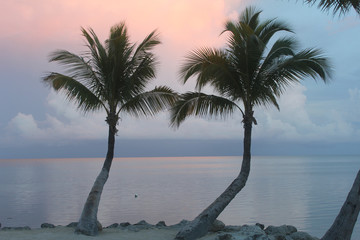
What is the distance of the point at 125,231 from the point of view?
44.1 feet

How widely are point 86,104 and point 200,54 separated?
465 centimetres

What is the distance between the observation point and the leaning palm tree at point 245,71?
12141 mm

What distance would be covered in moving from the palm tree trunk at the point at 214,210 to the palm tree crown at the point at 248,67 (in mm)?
998

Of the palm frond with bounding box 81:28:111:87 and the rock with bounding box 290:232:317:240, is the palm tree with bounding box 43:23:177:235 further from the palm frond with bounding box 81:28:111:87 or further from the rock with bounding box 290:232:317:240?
the rock with bounding box 290:232:317:240

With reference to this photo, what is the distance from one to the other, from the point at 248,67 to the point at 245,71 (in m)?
→ 0.16

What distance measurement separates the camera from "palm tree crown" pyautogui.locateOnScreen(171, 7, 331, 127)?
1227 cm

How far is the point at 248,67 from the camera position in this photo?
1268 centimetres

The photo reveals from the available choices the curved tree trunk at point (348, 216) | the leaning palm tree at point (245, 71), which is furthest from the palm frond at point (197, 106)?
the curved tree trunk at point (348, 216)

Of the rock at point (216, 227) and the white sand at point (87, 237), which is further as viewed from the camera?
the rock at point (216, 227)

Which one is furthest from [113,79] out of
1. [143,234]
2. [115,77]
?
[143,234]

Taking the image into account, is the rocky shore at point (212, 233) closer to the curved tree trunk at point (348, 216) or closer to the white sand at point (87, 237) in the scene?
the white sand at point (87, 237)

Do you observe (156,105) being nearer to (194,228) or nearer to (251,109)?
(251,109)

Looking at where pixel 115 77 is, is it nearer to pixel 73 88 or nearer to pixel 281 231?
pixel 73 88

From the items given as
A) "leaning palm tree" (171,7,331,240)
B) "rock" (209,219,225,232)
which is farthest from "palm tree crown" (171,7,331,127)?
"rock" (209,219,225,232)
